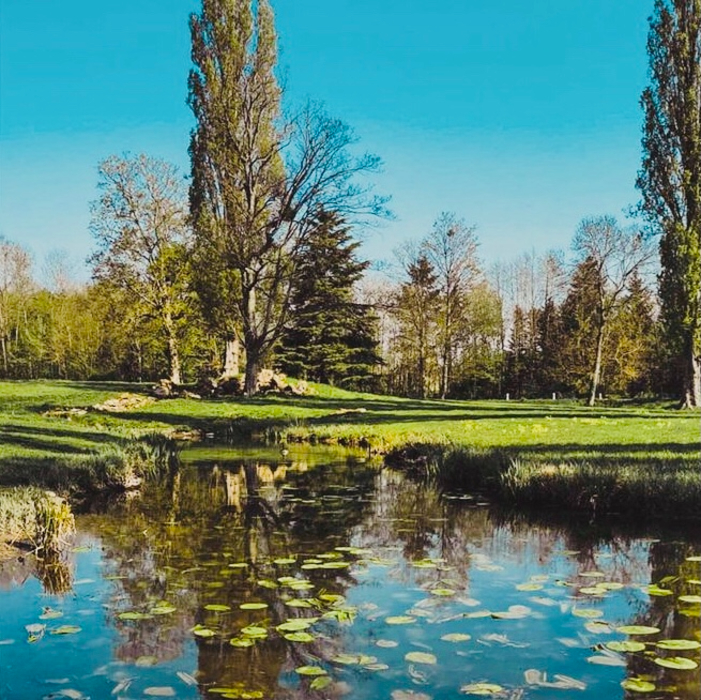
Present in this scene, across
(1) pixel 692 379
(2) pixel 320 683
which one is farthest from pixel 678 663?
(1) pixel 692 379

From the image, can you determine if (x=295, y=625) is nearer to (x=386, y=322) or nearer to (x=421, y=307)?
(x=421, y=307)

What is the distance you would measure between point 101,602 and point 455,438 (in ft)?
30.4

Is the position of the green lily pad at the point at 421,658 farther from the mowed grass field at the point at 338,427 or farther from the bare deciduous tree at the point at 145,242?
the bare deciduous tree at the point at 145,242

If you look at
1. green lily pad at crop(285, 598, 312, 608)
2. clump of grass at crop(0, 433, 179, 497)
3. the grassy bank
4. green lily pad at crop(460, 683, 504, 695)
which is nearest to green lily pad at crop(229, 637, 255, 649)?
green lily pad at crop(285, 598, 312, 608)

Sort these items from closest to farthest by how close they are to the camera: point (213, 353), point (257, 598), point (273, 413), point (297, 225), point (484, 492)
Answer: point (257, 598), point (484, 492), point (273, 413), point (297, 225), point (213, 353)

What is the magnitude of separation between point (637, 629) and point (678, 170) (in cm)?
2476

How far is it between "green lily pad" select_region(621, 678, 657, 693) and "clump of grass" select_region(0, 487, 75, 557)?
5.23 meters

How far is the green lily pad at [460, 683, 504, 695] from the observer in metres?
3.72

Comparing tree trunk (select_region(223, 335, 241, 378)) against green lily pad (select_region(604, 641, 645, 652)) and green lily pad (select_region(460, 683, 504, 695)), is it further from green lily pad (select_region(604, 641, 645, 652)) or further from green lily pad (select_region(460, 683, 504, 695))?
green lily pad (select_region(460, 683, 504, 695))

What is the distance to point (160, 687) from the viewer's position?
3.83m

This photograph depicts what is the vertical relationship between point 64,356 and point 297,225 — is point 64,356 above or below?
below

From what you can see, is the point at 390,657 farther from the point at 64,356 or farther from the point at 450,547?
the point at 64,356

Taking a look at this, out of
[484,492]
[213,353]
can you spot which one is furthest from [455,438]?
[213,353]

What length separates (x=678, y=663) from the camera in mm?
3949
